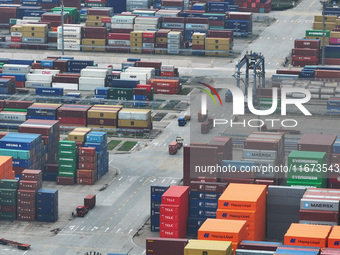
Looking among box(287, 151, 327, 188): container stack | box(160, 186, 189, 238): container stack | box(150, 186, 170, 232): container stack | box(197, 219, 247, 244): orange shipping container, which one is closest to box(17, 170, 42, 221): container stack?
box(150, 186, 170, 232): container stack

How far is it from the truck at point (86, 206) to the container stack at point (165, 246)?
27892 millimetres

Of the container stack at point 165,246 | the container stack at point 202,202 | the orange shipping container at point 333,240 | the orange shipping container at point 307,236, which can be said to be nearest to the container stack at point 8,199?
the container stack at point 202,202

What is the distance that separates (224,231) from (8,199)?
38627 millimetres

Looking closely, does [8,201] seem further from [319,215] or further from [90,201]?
[319,215]

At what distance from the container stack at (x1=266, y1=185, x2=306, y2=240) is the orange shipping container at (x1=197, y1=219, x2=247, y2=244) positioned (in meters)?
13.1

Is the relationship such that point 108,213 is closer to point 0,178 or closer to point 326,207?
point 0,178

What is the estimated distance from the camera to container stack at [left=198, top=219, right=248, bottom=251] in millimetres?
164500

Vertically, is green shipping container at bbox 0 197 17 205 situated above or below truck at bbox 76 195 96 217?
above

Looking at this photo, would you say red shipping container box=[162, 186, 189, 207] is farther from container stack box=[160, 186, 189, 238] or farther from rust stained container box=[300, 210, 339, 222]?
rust stained container box=[300, 210, 339, 222]

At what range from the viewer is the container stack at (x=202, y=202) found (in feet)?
606

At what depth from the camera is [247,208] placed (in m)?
176

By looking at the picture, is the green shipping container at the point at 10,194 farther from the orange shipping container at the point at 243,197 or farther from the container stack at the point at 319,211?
the container stack at the point at 319,211

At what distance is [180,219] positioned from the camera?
18262 cm

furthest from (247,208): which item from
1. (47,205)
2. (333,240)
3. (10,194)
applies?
(10,194)
